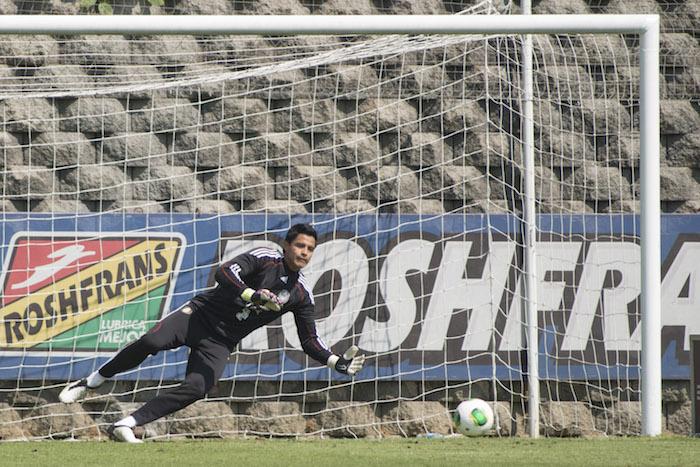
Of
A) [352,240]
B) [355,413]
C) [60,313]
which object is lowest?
[355,413]

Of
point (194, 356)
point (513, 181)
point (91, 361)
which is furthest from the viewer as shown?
point (513, 181)

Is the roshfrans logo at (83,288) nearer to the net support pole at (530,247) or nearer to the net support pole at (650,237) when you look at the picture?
the net support pole at (530,247)

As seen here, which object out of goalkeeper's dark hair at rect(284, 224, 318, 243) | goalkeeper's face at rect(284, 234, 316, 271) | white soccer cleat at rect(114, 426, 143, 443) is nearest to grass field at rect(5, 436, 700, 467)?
white soccer cleat at rect(114, 426, 143, 443)

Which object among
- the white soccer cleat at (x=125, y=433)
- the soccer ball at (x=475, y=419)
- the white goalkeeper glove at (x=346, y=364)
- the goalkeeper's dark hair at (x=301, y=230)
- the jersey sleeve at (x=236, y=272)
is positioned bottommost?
the soccer ball at (x=475, y=419)

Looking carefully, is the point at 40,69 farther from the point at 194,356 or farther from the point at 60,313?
the point at 194,356

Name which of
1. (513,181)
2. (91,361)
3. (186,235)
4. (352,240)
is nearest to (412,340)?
(352,240)

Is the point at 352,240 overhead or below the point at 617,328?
overhead

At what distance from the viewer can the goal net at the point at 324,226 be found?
15.2 feet

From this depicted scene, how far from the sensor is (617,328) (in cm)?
476

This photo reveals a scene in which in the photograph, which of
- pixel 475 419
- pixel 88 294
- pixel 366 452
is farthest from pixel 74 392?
pixel 475 419

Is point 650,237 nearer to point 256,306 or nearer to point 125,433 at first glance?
point 256,306

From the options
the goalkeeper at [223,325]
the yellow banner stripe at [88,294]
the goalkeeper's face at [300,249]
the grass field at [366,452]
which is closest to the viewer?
the grass field at [366,452]

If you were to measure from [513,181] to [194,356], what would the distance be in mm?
2306

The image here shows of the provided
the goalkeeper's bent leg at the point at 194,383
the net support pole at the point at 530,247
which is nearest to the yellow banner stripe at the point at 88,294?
the goalkeeper's bent leg at the point at 194,383
